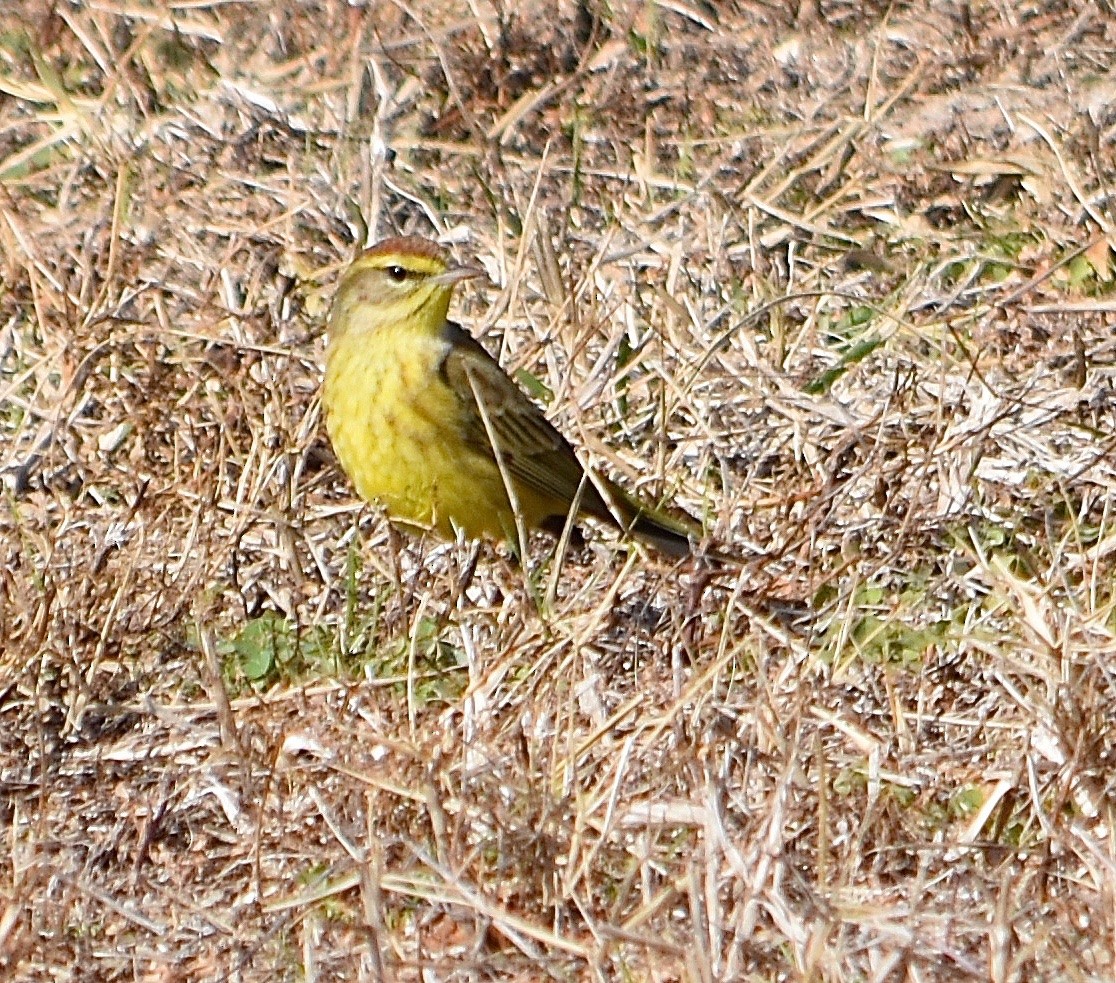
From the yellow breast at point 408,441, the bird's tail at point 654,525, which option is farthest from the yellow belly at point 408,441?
the bird's tail at point 654,525

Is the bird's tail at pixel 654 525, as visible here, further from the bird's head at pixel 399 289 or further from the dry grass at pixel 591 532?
the bird's head at pixel 399 289

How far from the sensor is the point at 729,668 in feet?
18.1

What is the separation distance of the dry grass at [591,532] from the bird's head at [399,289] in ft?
1.22

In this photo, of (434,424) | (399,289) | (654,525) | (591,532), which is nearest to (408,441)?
(434,424)

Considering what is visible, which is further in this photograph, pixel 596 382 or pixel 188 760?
pixel 596 382

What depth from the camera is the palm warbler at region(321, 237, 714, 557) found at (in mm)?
6469

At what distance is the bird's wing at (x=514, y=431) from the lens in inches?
261

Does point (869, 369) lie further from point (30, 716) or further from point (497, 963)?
point (497, 963)

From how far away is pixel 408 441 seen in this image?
649 centimetres

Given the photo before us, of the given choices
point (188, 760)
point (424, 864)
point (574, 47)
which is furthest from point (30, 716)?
point (574, 47)

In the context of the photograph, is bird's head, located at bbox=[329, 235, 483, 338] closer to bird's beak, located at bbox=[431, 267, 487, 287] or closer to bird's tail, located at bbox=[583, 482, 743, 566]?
bird's beak, located at bbox=[431, 267, 487, 287]

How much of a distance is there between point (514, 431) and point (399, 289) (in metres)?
0.52

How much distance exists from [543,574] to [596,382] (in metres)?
0.74

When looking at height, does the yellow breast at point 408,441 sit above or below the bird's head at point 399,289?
below
